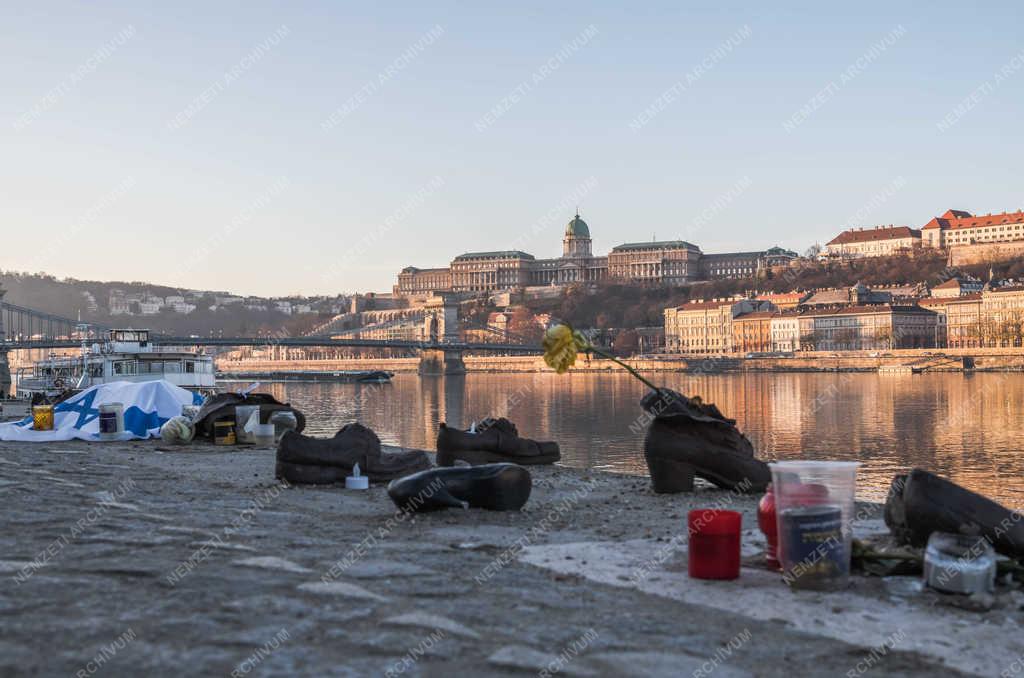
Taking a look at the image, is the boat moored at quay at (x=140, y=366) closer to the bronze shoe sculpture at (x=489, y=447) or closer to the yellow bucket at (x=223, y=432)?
the yellow bucket at (x=223, y=432)

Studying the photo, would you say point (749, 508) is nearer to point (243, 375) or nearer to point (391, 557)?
point (391, 557)

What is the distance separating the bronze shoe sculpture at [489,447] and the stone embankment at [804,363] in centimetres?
5767

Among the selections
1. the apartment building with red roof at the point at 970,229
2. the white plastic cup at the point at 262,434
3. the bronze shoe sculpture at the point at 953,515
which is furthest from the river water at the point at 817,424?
the apartment building with red roof at the point at 970,229

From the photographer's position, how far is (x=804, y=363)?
267 feet

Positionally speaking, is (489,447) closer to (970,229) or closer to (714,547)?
(714,547)

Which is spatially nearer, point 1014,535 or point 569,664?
point 569,664

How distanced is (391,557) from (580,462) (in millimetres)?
11860

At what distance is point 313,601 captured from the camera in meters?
3.97

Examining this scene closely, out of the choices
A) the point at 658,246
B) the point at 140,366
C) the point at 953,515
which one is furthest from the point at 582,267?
the point at 953,515

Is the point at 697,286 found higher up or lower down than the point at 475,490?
higher up

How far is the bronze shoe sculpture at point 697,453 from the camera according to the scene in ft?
Result: 24.7

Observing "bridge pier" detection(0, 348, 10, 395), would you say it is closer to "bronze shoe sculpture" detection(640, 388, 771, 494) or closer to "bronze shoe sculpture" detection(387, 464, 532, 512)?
"bronze shoe sculpture" detection(640, 388, 771, 494)

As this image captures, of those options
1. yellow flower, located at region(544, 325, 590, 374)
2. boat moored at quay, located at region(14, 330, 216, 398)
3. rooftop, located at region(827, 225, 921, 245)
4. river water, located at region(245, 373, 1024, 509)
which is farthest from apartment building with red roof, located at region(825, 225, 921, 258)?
yellow flower, located at region(544, 325, 590, 374)

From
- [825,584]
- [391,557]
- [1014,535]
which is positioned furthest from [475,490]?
[1014,535]
